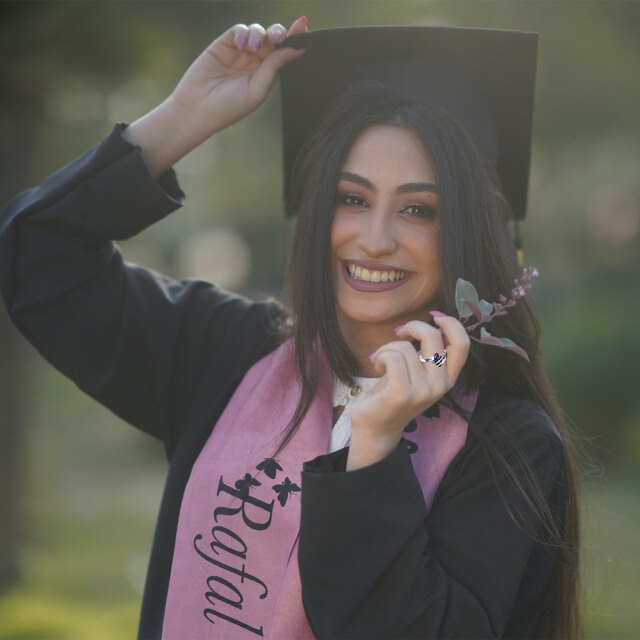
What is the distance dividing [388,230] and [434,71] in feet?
1.94

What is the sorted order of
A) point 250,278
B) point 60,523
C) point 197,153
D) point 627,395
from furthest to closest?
point 250,278 < point 197,153 < point 627,395 < point 60,523

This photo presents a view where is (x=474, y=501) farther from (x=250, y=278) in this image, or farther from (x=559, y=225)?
(x=250, y=278)

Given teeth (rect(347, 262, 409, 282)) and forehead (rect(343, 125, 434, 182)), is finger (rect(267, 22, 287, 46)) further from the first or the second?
teeth (rect(347, 262, 409, 282))

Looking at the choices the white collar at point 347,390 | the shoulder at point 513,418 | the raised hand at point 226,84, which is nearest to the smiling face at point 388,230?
the white collar at point 347,390

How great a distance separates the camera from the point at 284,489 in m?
2.36

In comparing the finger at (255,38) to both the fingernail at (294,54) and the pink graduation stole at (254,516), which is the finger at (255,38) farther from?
the pink graduation stole at (254,516)

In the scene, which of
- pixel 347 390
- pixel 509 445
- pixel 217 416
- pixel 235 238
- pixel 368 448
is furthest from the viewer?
pixel 235 238

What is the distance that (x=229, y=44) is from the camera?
2.72 m

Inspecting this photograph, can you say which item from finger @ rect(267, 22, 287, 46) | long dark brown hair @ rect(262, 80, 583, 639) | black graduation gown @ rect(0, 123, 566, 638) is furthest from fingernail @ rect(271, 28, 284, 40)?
black graduation gown @ rect(0, 123, 566, 638)

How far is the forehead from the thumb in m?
0.44

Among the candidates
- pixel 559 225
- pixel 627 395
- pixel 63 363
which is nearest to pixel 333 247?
pixel 63 363

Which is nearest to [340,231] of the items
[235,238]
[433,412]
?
[433,412]

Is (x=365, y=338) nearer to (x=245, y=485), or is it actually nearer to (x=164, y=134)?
(x=245, y=485)

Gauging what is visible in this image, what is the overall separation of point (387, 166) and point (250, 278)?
1381cm
